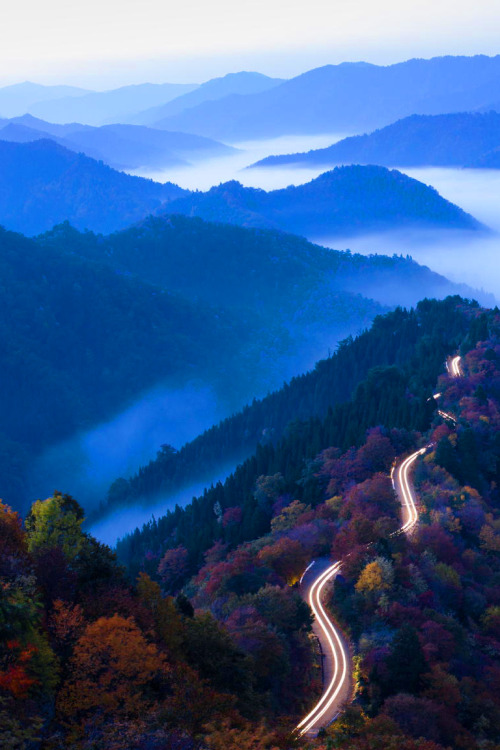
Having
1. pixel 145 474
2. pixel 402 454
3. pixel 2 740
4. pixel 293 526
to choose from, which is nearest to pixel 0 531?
pixel 2 740

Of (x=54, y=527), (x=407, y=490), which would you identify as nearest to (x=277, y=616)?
(x=54, y=527)

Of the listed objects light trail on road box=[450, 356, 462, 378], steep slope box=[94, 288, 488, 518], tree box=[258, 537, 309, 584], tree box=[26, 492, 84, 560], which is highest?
steep slope box=[94, 288, 488, 518]

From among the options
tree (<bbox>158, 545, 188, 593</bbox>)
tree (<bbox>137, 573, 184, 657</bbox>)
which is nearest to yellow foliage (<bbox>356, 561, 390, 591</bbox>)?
tree (<bbox>137, 573, 184, 657</bbox>)

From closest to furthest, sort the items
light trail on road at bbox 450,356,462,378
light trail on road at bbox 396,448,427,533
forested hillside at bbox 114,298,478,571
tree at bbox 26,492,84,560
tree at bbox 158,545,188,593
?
tree at bbox 26,492,84,560 → light trail on road at bbox 396,448,427,533 → tree at bbox 158,545,188,593 → forested hillside at bbox 114,298,478,571 → light trail on road at bbox 450,356,462,378

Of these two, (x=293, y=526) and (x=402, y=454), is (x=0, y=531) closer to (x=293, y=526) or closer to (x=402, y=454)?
(x=293, y=526)

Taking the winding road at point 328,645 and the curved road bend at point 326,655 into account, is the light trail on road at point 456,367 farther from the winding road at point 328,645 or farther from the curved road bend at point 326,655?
the curved road bend at point 326,655

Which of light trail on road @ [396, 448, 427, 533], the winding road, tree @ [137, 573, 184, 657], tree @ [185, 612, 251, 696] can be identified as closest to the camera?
tree @ [137, 573, 184, 657]

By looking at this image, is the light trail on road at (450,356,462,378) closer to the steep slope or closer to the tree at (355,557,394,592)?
the steep slope
